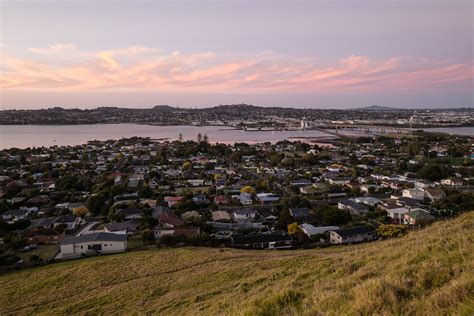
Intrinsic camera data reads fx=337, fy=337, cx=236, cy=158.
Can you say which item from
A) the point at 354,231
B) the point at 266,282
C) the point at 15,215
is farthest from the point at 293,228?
the point at 15,215

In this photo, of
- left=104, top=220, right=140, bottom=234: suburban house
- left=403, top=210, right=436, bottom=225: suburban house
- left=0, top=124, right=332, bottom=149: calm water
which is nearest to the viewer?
left=403, top=210, right=436, bottom=225: suburban house

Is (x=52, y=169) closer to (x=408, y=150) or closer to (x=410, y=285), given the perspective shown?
(x=410, y=285)

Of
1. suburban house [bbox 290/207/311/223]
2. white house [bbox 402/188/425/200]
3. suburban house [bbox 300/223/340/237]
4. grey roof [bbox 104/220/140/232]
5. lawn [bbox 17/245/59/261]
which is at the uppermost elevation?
white house [bbox 402/188/425/200]

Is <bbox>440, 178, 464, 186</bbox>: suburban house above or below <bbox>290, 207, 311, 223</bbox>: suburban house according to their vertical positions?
above

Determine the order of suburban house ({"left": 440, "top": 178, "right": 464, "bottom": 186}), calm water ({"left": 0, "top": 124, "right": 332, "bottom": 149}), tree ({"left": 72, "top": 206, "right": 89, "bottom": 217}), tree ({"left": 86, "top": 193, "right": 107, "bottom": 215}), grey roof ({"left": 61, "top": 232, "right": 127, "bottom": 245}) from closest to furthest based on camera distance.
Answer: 1. grey roof ({"left": 61, "top": 232, "right": 127, "bottom": 245})
2. tree ({"left": 72, "top": 206, "right": 89, "bottom": 217})
3. tree ({"left": 86, "top": 193, "right": 107, "bottom": 215})
4. suburban house ({"left": 440, "top": 178, "right": 464, "bottom": 186})
5. calm water ({"left": 0, "top": 124, "right": 332, "bottom": 149})

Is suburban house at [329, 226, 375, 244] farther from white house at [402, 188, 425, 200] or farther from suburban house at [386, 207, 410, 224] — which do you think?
white house at [402, 188, 425, 200]

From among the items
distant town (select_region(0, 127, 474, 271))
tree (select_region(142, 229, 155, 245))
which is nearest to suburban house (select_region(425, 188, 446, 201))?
distant town (select_region(0, 127, 474, 271))

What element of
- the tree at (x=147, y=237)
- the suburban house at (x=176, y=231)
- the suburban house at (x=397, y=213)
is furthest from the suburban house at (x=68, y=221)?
the suburban house at (x=397, y=213)
